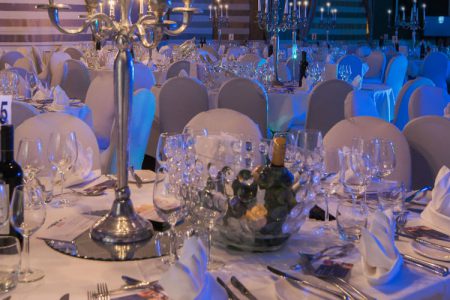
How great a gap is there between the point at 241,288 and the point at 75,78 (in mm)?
6472

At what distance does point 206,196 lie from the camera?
71.9 inches

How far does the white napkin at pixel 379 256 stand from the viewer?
166 cm

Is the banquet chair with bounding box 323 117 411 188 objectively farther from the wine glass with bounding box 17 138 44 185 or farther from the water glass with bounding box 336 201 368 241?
the wine glass with bounding box 17 138 44 185

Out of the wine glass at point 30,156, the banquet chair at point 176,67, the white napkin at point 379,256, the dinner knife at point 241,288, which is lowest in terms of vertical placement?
the dinner knife at point 241,288

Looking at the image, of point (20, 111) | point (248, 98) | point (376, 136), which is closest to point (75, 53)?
point (248, 98)

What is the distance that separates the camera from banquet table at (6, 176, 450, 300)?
1.58 meters

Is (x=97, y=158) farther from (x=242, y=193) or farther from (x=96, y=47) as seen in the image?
(x=96, y=47)

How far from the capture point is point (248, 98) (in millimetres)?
5355

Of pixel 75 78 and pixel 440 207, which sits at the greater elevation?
pixel 75 78

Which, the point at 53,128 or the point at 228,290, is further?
the point at 53,128

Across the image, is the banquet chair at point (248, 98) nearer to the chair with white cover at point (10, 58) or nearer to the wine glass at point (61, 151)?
the wine glass at point (61, 151)

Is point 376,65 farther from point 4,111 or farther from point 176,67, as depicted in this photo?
point 4,111

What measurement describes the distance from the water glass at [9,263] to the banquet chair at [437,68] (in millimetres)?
8980

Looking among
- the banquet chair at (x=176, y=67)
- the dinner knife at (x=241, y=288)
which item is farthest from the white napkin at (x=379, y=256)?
the banquet chair at (x=176, y=67)
